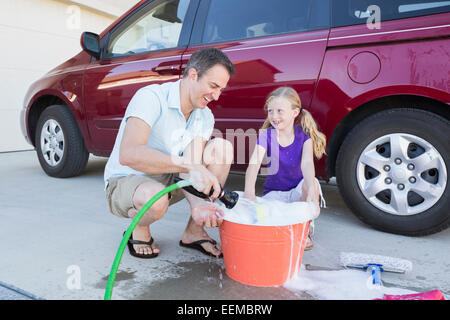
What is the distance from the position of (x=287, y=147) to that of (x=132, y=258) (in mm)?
971

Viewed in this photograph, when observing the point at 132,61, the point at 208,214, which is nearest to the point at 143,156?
the point at 208,214

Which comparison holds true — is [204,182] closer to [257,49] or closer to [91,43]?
[257,49]

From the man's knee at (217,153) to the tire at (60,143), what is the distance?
1887mm

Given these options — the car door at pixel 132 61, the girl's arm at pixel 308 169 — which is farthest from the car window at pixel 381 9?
the car door at pixel 132 61

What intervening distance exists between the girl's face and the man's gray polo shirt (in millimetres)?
332

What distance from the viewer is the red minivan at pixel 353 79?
1.90m

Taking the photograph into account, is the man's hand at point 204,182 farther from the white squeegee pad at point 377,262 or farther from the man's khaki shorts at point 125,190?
the white squeegee pad at point 377,262

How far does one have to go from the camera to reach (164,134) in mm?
1752

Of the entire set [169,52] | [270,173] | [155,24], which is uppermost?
[155,24]

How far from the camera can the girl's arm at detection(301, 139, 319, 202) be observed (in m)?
1.84

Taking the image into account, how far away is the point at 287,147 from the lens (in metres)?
2.02

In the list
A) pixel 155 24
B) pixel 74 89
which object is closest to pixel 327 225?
pixel 155 24

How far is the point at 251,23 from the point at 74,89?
1.68 metres
